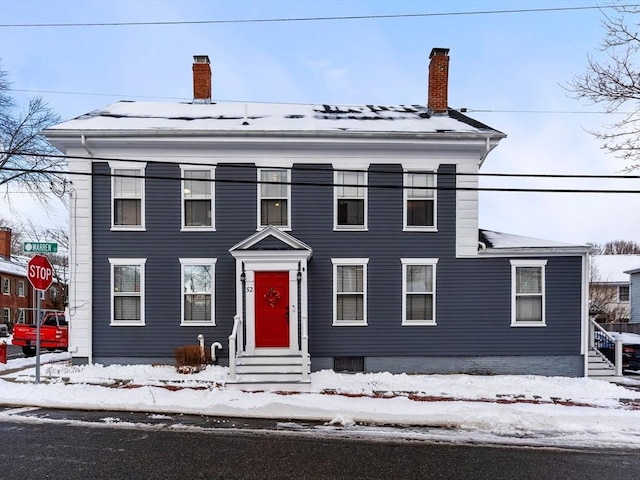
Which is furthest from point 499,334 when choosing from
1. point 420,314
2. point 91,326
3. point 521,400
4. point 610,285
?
point 610,285

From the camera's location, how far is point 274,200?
14969 millimetres

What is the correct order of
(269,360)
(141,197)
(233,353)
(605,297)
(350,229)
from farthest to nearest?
(605,297) → (350,229) → (141,197) → (269,360) → (233,353)

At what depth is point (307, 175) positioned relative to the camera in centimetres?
1502

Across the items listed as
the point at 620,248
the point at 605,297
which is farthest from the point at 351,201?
the point at 620,248

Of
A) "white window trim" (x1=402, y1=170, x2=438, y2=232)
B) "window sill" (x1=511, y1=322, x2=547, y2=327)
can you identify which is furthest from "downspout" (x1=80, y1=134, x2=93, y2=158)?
"window sill" (x1=511, y1=322, x2=547, y2=327)

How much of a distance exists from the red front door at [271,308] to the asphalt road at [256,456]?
17.3ft

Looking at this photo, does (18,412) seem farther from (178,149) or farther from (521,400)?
(521,400)

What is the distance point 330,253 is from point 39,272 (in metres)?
7.73

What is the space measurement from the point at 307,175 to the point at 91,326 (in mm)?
7811

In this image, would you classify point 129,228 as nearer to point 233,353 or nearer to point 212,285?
point 212,285

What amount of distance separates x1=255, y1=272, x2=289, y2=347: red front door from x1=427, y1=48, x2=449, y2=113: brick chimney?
26.7ft

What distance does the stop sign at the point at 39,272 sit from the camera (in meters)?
12.0

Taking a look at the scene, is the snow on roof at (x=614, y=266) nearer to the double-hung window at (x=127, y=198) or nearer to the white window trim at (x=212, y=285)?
the white window trim at (x=212, y=285)

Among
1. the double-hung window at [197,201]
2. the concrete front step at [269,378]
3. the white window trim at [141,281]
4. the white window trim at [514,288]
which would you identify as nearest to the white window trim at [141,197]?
the white window trim at [141,281]
